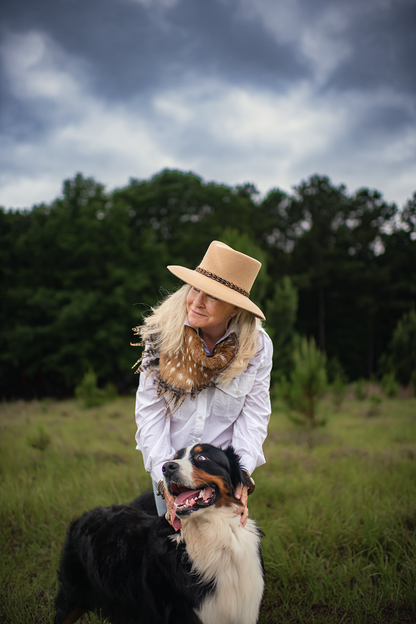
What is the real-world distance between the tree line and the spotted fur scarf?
8.56 m

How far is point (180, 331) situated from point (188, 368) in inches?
9.5

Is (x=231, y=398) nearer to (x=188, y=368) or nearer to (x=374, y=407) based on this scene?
(x=188, y=368)

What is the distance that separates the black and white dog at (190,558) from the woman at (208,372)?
0.29 m

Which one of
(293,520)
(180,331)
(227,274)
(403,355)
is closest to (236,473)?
(180,331)

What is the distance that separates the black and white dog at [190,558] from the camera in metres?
1.51

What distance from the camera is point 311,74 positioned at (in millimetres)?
6887

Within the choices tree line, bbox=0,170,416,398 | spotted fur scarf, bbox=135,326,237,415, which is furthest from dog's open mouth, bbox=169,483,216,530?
tree line, bbox=0,170,416,398

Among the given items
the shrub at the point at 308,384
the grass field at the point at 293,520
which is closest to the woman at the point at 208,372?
the grass field at the point at 293,520

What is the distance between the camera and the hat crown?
2.00 metres

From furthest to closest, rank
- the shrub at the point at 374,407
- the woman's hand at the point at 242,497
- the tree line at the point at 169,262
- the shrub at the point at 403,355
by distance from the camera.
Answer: the tree line at the point at 169,262 < the shrub at the point at 403,355 < the shrub at the point at 374,407 < the woman's hand at the point at 242,497

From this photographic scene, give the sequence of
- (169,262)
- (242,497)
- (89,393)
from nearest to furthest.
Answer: (242,497)
(89,393)
(169,262)

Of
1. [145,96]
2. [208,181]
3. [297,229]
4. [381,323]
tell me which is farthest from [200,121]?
[381,323]

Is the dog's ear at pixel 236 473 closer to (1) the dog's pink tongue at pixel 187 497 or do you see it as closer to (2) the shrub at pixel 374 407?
(1) the dog's pink tongue at pixel 187 497

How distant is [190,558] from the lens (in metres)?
1.57
